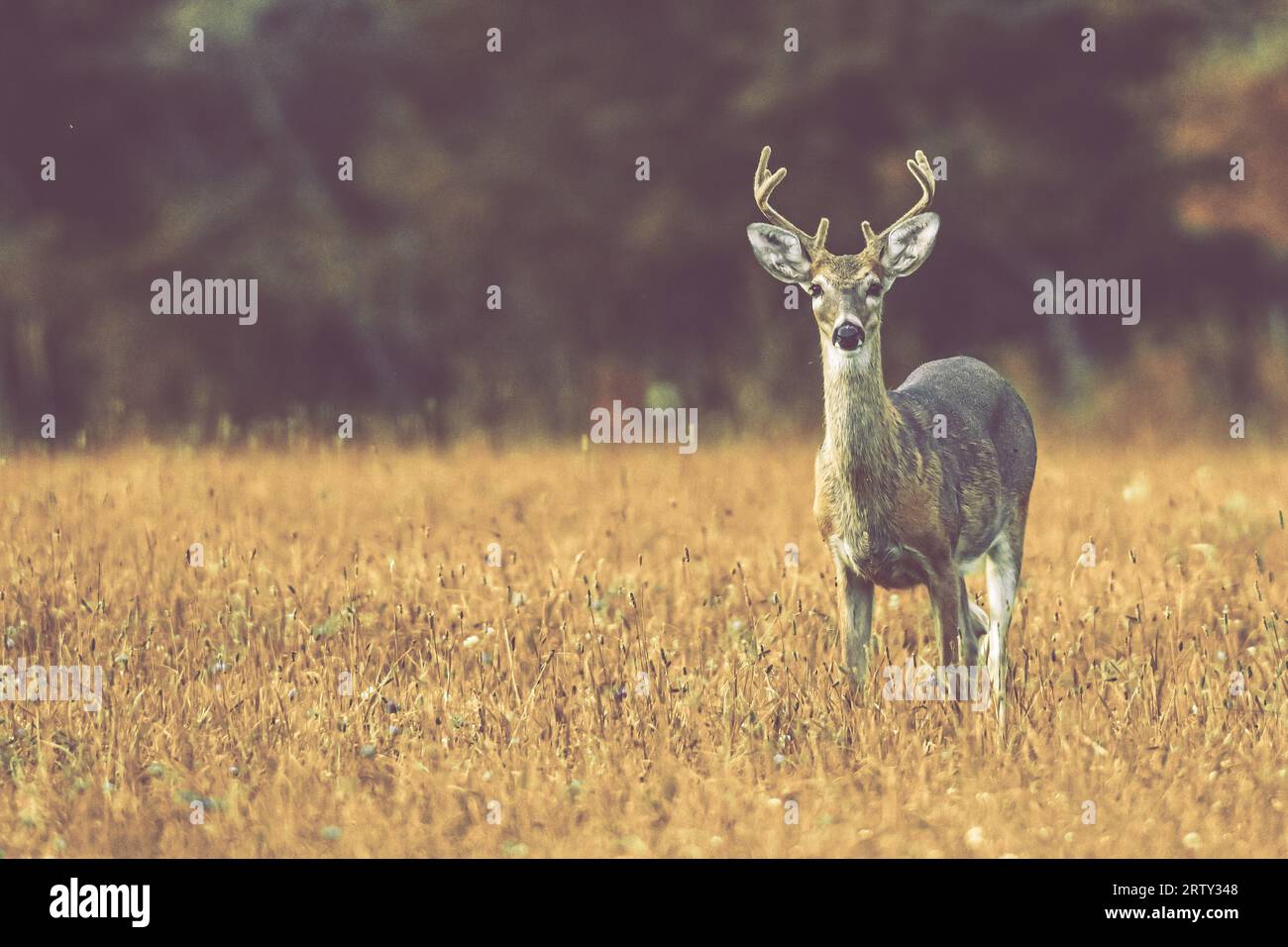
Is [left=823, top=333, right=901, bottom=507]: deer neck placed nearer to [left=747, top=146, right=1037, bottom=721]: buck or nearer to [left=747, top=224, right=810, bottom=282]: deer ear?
[left=747, top=146, right=1037, bottom=721]: buck

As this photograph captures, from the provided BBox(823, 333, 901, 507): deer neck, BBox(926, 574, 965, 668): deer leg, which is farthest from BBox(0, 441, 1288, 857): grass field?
BBox(823, 333, 901, 507): deer neck

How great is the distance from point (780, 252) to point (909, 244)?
489mm

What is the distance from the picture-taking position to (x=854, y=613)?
676 cm

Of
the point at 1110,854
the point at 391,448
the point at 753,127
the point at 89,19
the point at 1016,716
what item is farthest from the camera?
the point at 89,19

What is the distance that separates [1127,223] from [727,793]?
15.3 metres

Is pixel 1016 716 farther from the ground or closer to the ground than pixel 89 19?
closer to the ground

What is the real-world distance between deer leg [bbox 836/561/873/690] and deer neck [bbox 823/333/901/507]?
32 centimetres

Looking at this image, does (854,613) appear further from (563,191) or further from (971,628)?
(563,191)

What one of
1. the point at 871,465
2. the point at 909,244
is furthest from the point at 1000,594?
the point at 909,244

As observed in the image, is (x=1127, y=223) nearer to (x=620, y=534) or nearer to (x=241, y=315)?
(x=241, y=315)

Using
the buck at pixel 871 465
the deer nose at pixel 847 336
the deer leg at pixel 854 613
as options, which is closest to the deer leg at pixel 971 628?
the buck at pixel 871 465

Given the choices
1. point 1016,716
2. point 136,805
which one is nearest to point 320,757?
point 136,805

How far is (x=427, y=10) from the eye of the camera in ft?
68.0

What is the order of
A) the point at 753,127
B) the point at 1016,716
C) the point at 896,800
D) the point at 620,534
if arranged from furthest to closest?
the point at 753,127 → the point at 620,534 → the point at 1016,716 → the point at 896,800
